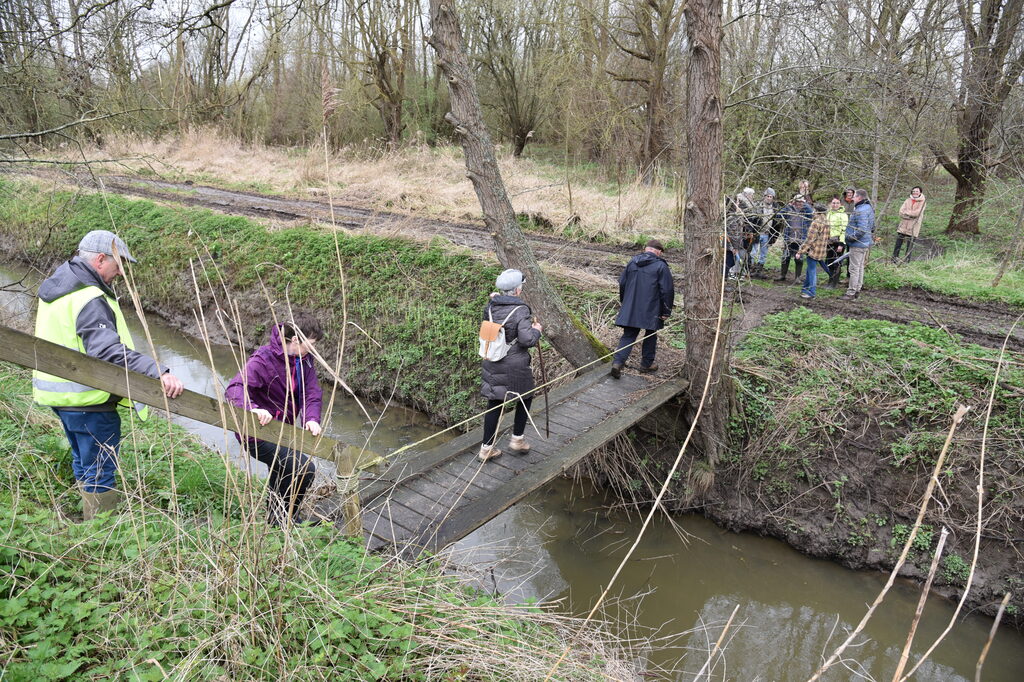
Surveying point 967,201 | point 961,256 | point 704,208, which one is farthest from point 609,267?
point 967,201

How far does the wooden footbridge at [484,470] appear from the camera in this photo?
4.22m

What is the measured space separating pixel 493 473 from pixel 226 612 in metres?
2.77

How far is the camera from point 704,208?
5.57 m

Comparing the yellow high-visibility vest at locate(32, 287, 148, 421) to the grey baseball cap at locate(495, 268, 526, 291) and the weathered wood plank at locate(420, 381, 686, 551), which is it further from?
the grey baseball cap at locate(495, 268, 526, 291)

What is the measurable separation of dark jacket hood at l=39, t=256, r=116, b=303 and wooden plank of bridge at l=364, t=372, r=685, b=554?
6.69 ft

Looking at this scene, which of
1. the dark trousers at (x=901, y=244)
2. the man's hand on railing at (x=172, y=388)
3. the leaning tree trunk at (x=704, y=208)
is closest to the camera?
the man's hand on railing at (x=172, y=388)

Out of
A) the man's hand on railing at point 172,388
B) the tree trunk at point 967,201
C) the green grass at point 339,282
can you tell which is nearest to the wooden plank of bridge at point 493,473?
the man's hand on railing at point 172,388

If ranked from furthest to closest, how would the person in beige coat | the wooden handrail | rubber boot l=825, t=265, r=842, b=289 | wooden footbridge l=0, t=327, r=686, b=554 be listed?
1. the person in beige coat
2. rubber boot l=825, t=265, r=842, b=289
3. wooden footbridge l=0, t=327, r=686, b=554
4. the wooden handrail

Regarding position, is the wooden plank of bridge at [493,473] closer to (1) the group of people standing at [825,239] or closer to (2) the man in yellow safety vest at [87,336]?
(2) the man in yellow safety vest at [87,336]

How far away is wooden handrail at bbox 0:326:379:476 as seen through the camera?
100 inches

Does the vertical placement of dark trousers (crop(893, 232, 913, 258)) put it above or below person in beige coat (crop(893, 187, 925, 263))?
below

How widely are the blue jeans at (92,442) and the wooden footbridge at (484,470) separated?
50.9 inches

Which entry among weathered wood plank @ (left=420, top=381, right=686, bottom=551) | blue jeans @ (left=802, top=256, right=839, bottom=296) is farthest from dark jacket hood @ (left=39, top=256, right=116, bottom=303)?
blue jeans @ (left=802, top=256, right=839, bottom=296)

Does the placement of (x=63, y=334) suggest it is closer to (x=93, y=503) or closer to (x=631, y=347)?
(x=93, y=503)
